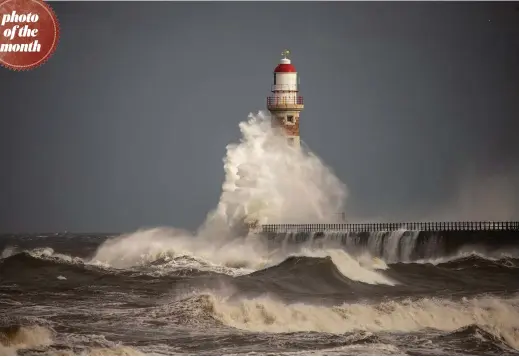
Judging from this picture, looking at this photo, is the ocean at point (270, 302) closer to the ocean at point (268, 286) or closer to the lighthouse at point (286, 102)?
the ocean at point (268, 286)

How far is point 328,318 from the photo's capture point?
→ 52.6ft

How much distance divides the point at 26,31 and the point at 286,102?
447 inches

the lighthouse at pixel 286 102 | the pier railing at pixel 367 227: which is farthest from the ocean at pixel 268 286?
the pier railing at pixel 367 227

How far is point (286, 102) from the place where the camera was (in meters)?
27.4

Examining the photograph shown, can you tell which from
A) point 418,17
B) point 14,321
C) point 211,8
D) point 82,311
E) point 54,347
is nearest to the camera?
point 54,347

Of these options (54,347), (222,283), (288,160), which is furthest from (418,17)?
(54,347)

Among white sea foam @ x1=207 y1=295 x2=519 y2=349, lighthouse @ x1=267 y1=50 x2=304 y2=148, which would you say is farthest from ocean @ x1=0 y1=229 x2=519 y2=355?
lighthouse @ x1=267 y1=50 x2=304 y2=148

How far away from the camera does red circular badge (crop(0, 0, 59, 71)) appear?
16.6 m

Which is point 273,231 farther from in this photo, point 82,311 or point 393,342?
point 393,342

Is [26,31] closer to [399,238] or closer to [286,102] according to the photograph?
[399,238]

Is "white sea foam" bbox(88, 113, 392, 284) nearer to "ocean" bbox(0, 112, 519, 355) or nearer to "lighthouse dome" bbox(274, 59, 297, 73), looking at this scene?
"ocean" bbox(0, 112, 519, 355)

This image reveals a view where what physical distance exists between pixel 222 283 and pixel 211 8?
18.9 feet

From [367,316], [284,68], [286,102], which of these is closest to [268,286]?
[367,316]

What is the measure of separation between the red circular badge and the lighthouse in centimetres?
→ 1089
